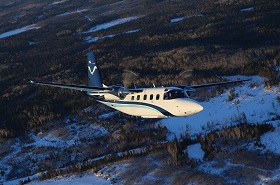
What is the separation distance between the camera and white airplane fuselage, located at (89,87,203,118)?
20.8 meters

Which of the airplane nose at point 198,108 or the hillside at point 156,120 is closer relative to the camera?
the hillside at point 156,120

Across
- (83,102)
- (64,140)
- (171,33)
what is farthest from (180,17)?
(64,140)

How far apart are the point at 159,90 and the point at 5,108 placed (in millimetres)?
22949

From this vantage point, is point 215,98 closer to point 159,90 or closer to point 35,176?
point 159,90

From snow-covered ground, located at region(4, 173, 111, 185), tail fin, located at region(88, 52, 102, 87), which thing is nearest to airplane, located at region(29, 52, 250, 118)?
tail fin, located at region(88, 52, 102, 87)

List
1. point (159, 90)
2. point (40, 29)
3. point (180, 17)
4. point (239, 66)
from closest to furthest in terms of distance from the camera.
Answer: point (159, 90) < point (239, 66) < point (180, 17) < point (40, 29)

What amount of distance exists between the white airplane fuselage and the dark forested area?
9361mm

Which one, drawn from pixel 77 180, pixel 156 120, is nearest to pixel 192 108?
pixel 156 120

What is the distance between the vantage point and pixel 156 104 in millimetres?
22500

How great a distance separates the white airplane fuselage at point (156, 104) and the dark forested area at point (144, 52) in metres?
9.36

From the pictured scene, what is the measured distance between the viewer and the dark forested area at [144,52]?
115 ft

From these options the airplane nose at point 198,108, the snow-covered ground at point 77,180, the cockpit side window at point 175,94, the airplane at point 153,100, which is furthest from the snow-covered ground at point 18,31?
the airplane nose at point 198,108

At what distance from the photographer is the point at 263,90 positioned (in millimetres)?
28266

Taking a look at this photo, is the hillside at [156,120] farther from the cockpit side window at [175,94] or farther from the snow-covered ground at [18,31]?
the snow-covered ground at [18,31]
